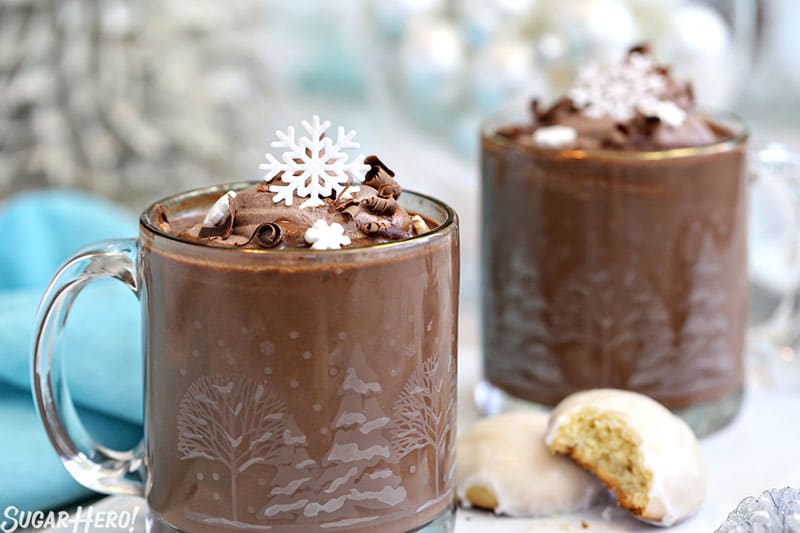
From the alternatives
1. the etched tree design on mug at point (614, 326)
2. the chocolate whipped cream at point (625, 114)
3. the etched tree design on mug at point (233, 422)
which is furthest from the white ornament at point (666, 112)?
the etched tree design on mug at point (233, 422)

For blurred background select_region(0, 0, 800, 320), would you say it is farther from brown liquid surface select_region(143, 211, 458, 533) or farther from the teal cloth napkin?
brown liquid surface select_region(143, 211, 458, 533)

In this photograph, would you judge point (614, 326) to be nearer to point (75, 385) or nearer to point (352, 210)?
point (352, 210)

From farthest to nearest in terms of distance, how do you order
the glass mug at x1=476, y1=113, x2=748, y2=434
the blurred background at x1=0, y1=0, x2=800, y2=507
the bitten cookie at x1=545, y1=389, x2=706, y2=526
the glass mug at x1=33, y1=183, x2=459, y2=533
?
the blurred background at x1=0, y1=0, x2=800, y2=507
the glass mug at x1=476, y1=113, x2=748, y2=434
the bitten cookie at x1=545, y1=389, x2=706, y2=526
the glass mug at x1=33, y1=183, x2=459, y2=533

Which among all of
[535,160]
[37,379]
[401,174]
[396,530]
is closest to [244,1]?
[401,174]

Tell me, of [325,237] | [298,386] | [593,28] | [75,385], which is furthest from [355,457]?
[593,28]

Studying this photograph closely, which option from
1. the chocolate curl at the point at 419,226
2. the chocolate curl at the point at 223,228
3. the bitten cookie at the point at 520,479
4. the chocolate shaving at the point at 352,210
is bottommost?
the bitten cookie at the point at 520,479

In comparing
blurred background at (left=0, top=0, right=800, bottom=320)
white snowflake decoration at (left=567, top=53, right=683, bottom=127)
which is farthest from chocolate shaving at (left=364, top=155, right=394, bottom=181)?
blurred background at (left=0, top=0, right=800, bottom=320)

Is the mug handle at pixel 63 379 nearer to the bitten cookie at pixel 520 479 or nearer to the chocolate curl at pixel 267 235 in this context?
the chocolate curl at pixel 267 235
